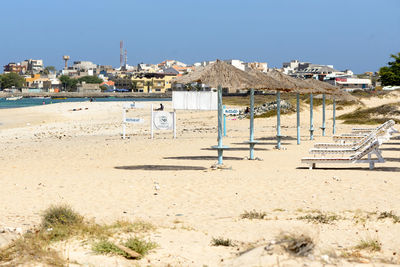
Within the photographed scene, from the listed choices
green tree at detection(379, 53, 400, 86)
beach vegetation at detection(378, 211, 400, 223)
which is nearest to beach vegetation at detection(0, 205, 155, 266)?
beach vegetation at detection(378, 211, 400, 223)

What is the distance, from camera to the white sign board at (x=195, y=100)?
1641 centimetres

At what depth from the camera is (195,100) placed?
1653cm

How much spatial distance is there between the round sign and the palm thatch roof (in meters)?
7.76

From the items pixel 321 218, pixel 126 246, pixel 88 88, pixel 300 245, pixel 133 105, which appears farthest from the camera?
pixel 88 88

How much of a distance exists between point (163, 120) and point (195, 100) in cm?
533

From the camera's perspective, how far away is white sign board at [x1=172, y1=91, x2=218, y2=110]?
16406mm

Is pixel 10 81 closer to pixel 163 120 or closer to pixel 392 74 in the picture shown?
pixel 392 74

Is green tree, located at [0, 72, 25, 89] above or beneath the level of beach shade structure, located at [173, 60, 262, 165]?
beneath

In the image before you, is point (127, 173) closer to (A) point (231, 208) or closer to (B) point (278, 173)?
(B) point (278, 173)

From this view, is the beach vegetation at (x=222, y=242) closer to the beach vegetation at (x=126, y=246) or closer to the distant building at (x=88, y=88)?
the beach vegetation at (x=126, y=246)

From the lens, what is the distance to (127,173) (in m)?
12.6

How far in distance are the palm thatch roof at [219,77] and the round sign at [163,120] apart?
25.5 ft

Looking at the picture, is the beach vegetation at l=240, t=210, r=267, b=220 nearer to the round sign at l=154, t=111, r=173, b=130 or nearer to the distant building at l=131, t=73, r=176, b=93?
the round sign at l=154, t=111, r=173, b=130

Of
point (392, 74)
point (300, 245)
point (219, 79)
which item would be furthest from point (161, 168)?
point (392, 74)
